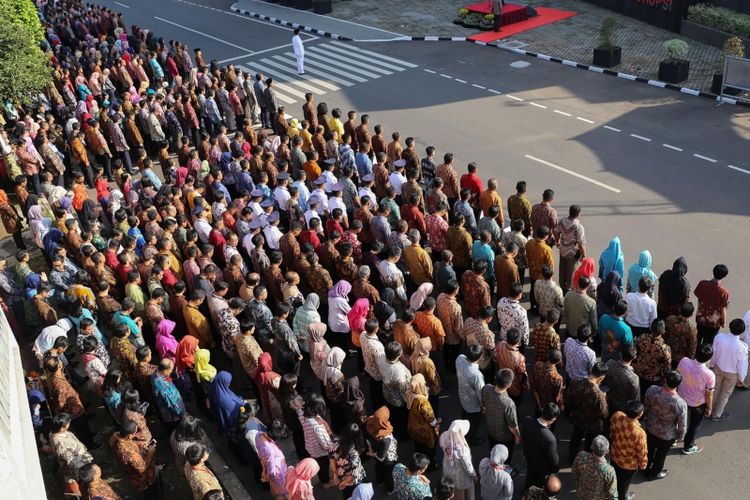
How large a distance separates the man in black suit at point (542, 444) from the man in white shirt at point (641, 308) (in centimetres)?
267

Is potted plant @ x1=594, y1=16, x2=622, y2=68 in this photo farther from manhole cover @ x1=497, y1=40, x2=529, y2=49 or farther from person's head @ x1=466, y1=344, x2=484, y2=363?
person's head @ x1=466, y1=344, x2=484, y2=363

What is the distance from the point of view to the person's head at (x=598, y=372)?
805 centimetres

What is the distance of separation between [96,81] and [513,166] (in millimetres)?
11527

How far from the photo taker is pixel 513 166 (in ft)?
54.7

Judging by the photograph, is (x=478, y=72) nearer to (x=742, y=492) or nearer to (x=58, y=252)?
(x=58, y=252)

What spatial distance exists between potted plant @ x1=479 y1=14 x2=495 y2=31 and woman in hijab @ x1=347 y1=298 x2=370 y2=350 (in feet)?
60.6

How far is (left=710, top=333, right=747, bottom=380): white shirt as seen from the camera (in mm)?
8742

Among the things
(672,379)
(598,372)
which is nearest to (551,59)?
(598,372)

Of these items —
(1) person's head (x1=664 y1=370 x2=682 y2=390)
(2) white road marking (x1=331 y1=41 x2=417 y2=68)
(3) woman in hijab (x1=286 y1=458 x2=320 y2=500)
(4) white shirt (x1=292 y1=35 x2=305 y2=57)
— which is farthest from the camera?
(2) white road marking (x1=331 y1=41 x2=417 y2=68)

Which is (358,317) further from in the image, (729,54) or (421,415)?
(729,54)

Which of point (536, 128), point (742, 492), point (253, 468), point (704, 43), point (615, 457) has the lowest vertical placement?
point (253, 468)

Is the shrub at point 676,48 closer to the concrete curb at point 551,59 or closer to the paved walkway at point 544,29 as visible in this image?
the paved walkway at point 544,29

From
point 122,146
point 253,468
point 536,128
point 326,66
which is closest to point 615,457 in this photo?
point 253,468

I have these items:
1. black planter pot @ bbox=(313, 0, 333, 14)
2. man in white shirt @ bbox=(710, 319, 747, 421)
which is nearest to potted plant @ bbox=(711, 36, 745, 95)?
man in white shirt @ bbox=(710, 319, 747, 421)
